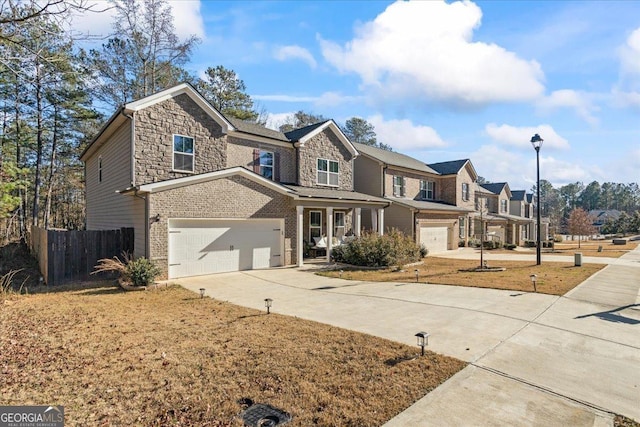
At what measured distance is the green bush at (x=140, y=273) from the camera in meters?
10.6

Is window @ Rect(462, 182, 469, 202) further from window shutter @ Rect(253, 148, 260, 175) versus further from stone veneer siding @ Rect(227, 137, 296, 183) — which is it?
window shutter @ Rect(253, 148, 260, 175)

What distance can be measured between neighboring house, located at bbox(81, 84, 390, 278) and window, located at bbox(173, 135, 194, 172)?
0.13ft

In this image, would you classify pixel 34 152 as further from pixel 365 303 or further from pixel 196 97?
pixel 365 303

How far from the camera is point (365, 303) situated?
348 inches

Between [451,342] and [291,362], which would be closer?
[291,362]

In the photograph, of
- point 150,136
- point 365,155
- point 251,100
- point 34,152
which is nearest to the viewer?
point 150,136

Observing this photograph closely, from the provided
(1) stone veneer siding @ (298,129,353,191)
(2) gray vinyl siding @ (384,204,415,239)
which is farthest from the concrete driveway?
(2) gray vinyl siding @ (384,204,415,239)

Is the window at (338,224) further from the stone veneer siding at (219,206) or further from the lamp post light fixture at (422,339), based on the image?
Answer: the lamp post light fixture at (422,339)

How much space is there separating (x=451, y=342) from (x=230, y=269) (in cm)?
1003

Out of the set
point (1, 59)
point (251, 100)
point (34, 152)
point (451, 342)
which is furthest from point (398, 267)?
point (34, 152)

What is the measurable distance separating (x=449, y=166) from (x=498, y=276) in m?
19.6

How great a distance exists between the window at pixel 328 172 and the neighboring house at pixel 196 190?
2278 millimetres

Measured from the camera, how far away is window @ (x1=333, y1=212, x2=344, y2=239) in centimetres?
2019

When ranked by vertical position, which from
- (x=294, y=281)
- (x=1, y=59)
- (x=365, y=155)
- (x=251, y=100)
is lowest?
(x=294, y=281)
